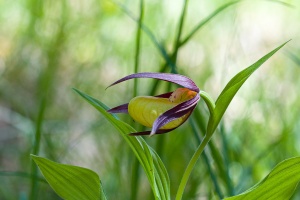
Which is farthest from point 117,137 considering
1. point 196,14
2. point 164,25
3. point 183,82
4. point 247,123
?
point 183,82

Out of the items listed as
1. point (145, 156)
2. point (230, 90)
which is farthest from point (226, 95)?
point (145, 156)

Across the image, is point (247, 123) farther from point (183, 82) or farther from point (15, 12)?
point (15, 12)

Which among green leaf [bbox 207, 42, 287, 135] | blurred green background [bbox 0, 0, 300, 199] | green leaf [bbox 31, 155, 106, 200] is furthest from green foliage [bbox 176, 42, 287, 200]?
blurred green background [bbox 0, 0, 300, 199]

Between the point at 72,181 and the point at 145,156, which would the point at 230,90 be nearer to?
the point at 145,156

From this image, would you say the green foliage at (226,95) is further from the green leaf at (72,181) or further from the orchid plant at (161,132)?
the green leaf at (72,181)

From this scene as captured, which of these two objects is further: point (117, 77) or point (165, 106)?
point (117, 77)

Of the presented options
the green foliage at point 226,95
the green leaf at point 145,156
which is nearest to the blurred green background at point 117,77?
the green leaf at point 145,156
